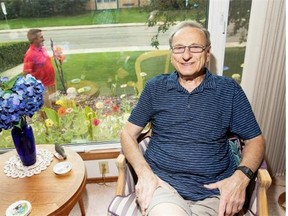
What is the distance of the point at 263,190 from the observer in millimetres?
1257

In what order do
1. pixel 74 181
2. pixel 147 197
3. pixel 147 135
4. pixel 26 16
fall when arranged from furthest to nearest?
1. pixel 26 16
2. pixel 147 135
3. pixel 74 181
4. pixel 147 197

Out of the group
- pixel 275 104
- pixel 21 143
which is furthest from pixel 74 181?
pixel 275 104

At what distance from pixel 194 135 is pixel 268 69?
772 millimetres

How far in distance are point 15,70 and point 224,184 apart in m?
1.70

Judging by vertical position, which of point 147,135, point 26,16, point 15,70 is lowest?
point 147,135

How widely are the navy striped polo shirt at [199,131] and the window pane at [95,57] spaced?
63 centimetres

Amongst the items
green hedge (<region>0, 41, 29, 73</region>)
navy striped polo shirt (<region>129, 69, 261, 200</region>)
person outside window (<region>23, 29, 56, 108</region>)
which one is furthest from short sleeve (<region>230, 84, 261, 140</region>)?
green hedge (<region>0, 41, 29, 73</region>)

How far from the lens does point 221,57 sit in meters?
1.87

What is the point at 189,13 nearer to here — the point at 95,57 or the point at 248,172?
the point at 95,57

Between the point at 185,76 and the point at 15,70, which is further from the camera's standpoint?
the point at 15,70

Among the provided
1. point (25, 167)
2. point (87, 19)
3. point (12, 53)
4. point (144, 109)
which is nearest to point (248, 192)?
point (144, 109)

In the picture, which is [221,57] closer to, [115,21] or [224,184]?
[115,21]

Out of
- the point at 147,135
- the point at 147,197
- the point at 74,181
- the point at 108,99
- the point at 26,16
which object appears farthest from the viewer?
the point at 108,99

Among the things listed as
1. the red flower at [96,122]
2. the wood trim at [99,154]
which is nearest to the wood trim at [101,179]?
the wood trim at [99,154]
